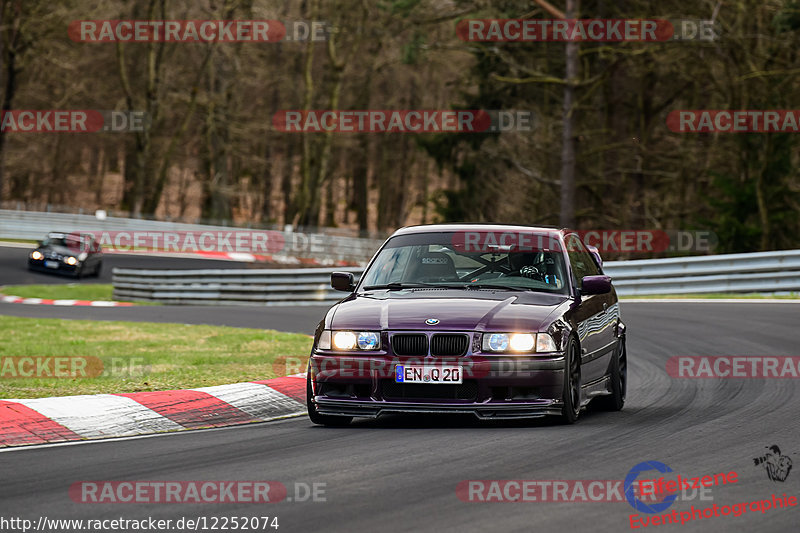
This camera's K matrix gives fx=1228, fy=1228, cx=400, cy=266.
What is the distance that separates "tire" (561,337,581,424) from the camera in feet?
28.0

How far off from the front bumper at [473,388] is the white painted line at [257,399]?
4.96ft

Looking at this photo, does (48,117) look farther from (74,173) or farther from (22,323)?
(22,323)

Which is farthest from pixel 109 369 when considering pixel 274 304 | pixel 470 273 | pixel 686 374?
pixel 274 304

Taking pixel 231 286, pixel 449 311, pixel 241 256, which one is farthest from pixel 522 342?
pixel 241 256

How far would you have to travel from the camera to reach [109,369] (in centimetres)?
1207

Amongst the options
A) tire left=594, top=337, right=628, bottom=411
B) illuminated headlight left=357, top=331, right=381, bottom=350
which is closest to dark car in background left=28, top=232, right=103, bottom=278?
tire left=594, top=337, right=628, bottom=411

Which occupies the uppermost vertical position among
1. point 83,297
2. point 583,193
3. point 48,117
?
point 48,117

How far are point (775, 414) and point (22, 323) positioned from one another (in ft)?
45.9

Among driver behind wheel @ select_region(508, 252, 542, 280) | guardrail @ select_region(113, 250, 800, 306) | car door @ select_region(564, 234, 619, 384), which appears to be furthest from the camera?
guardrail @ select_region(113, 250, 800, 306)

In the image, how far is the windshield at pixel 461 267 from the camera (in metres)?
9.52

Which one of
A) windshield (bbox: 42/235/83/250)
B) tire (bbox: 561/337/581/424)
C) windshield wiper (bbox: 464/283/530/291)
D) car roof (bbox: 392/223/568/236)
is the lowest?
tire (bbox: 561/337/581/424)

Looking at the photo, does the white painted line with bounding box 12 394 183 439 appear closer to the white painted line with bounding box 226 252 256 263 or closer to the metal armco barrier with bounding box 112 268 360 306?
the metal armco barrier with bounding box 112 268 360 306

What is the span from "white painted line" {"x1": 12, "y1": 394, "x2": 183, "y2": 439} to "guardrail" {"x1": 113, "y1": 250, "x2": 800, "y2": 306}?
15.8 meters

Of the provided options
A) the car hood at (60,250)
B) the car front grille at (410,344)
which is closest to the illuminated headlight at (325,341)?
the car front grille at (410,344)
